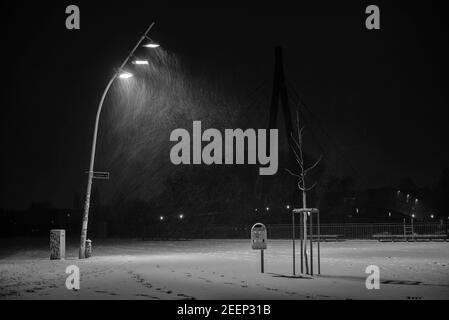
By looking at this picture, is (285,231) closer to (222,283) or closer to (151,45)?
Result: (151,45)

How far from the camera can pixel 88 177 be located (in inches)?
966

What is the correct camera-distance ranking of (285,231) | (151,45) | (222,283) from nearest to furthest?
(222,283)
(151,45)
(285,231)

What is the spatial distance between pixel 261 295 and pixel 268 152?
49.9 metres

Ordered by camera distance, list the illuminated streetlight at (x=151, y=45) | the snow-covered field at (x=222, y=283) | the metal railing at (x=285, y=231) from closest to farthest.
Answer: the snow-covered field at (x=222, y=283) < the illuminated streetlight at (x=151, y=45) < the metal railing at (x=285, y=231)

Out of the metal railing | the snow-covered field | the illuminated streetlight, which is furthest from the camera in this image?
the metal railing

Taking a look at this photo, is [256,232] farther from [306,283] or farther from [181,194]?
[181,194]

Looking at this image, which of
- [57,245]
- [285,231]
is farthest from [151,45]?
[285,231]

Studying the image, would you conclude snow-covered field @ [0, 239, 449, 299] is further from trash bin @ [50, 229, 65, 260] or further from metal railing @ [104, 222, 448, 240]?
metal railing @ [104, 222, 448, 240]

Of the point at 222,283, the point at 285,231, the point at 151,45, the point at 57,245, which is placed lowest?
the point at 285,231

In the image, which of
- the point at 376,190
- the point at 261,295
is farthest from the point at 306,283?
the point at 376,190

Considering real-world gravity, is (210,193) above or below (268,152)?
below

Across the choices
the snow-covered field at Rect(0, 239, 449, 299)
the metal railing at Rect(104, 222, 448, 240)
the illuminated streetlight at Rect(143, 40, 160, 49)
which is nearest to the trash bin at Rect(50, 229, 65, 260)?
the snow-covered field at Rect(0, 239, 449, 299)

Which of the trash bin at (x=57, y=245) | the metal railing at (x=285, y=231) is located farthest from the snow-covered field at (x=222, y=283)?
the metal railing at (x=285, y=231)

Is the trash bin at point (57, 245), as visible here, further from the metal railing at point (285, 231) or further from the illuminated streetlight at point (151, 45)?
the metal railing at point (285, 231)
